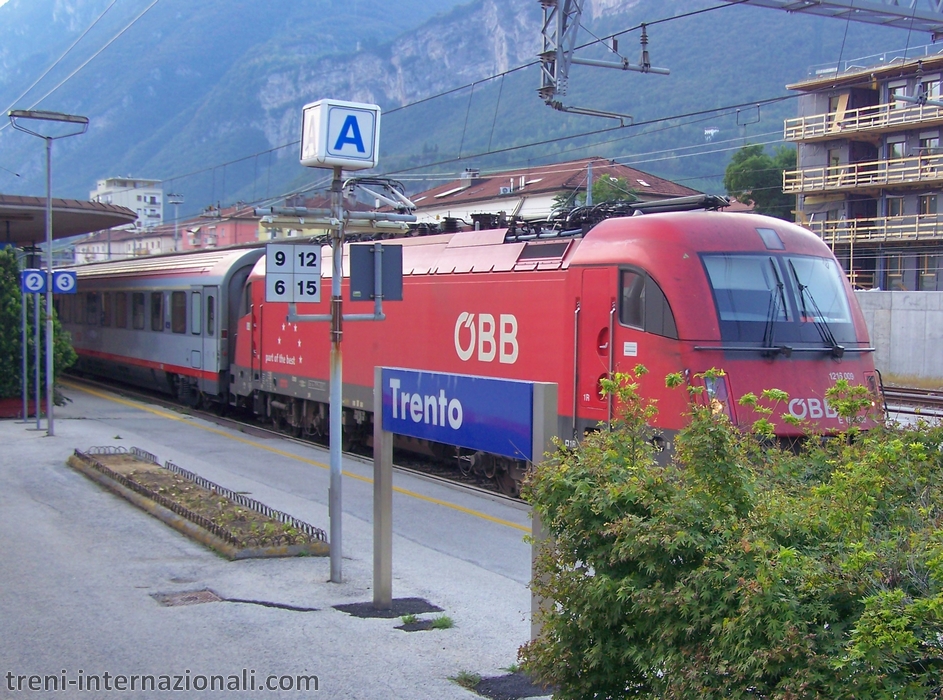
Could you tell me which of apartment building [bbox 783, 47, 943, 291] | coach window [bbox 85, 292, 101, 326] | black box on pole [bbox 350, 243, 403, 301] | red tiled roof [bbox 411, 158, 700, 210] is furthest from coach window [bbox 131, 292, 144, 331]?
apartment building [bbox 783, 47, 943, 291]

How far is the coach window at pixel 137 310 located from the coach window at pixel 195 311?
371 centimetres

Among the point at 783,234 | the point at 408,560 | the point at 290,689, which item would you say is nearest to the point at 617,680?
the point at 290,689

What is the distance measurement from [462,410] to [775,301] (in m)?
4.57

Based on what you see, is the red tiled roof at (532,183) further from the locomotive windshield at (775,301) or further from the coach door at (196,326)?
the locomotive windshield at (775,301)

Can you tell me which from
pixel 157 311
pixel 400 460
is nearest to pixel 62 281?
pixel 400 460

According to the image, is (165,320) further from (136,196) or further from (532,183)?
(136,196)

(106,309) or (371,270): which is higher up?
(371,270)

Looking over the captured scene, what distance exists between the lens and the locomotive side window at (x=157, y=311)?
2347 centimetres

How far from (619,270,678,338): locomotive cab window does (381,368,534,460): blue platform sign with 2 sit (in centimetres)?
329

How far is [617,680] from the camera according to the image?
13.0 feet

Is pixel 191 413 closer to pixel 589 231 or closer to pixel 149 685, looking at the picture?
pixel 589 231

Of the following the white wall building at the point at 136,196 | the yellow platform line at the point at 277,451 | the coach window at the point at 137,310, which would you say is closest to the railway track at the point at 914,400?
the yellow platform line at the point at 277,451

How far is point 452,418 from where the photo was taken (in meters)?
6.76

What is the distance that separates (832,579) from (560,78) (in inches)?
382
